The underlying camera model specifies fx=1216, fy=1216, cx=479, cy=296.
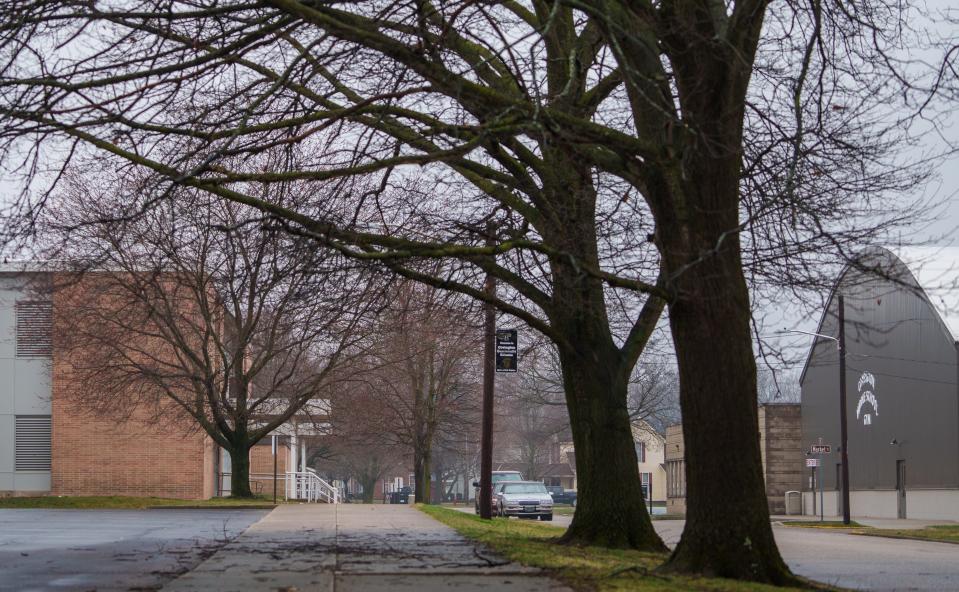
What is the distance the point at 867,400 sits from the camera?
167ft

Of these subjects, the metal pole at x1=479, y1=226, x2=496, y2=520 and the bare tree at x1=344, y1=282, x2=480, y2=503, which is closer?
the metal pole at x1=479, y1=226, x2=496, y2=520

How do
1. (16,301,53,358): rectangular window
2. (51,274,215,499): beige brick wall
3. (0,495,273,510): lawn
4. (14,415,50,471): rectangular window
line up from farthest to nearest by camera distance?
1. (14,415,50,471): rectangular window
2. (51,274,215,499): beige brick wall
3. (16,301,53,358): rectangular window
4. (0,495,273,510): lawn

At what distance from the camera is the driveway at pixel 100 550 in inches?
448

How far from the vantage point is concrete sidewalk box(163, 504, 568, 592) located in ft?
33.5

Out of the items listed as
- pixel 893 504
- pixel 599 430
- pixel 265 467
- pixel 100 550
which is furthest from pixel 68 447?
pixel 599 430

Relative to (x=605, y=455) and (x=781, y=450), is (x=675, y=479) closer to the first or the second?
(x=781, y=450)

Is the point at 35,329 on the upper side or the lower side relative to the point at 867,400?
upper

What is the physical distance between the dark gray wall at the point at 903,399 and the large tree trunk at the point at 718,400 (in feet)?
96.4

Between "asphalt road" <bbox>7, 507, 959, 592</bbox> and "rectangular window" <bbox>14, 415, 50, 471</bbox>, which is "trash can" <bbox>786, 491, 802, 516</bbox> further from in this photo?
"asphalt road" <bbox>7, 507, 959, 592</bbox>

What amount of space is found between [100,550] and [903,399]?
3760 cm

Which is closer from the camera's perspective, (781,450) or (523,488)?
(523,488)

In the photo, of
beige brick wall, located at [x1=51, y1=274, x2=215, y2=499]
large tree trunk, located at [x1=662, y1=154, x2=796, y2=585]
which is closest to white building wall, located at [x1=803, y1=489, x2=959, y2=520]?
beige brick wall, located at [x1=51, y1=274, x2=215, y2=499]

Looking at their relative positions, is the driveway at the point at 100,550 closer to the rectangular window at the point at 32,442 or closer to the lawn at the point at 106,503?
the lawn at the point at 106,503

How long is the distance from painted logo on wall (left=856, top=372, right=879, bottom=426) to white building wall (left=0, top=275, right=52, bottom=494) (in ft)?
105
